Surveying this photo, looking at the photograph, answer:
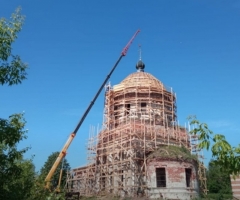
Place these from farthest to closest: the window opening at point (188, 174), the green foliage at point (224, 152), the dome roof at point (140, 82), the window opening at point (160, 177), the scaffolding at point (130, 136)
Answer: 1. the dome roof at point (140, 82)
2. the scaffolding at point (130, 136)
3. the window opening at point (188, 174)
4. the window opening at point (160, 177)
5. the green foliage at point (224, 152)

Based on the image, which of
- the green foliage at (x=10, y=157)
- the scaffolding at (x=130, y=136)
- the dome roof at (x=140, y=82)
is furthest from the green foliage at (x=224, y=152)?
the dome roof at (x=140, y=82)

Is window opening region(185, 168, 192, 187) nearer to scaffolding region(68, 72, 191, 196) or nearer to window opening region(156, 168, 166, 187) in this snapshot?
window opening region(156, 168, 166, 187)

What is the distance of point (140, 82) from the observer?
33.7 m

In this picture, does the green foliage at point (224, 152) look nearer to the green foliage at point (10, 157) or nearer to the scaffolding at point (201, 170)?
the green foliage at point (10, 157)

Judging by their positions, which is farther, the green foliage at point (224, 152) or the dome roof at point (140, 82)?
the dome roof at point (140, 82)

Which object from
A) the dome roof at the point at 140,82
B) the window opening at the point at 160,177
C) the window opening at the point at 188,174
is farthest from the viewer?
the dome roof at the point at 140,82

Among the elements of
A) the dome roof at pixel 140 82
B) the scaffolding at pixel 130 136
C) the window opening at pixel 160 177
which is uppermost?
Answer: the dome roof at pixel 140 82

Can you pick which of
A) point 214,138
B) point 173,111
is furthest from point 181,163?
point 214,138

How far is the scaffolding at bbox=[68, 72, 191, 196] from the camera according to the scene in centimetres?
2670

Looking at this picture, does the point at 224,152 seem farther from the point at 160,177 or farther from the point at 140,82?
the point at 140,82

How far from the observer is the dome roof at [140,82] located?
109 ft

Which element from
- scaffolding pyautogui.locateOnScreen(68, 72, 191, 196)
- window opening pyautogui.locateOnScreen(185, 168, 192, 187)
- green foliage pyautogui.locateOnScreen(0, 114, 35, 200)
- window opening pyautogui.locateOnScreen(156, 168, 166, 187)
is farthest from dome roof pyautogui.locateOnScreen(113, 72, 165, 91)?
green foliage pyautogui.locateOnScreen(0, 114, 35, 200)

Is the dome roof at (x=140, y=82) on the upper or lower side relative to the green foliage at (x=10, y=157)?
upper

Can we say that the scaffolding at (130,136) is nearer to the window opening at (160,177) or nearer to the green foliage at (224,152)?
the window opening at (160,177)
